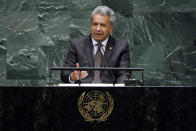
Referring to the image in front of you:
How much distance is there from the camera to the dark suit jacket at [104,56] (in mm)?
3742

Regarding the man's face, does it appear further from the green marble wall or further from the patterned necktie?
the green marble wall

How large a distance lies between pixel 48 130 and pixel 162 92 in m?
0.76

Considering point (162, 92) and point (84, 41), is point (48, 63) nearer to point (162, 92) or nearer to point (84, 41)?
point (84, 41)

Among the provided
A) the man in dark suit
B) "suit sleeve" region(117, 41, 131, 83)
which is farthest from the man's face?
"suit sleeve" region(117, 41, 131, 83)

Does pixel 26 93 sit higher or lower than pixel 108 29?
lower

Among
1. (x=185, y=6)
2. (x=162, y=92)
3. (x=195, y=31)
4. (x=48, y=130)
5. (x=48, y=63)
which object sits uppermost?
(x=185, y=6)

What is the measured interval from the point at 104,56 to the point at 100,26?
11.7 inches

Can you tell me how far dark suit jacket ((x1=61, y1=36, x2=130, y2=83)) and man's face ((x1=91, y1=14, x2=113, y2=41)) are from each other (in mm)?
96

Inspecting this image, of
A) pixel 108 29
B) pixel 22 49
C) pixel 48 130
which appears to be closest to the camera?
pixel 48 130

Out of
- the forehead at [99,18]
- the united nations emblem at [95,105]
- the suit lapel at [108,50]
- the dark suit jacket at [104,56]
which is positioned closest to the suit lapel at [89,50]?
the dark suit jacket at [104,56]

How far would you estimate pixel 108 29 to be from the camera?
3.91 m

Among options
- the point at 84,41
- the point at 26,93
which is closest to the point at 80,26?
the point at 84,41

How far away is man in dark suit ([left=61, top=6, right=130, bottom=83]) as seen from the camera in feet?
12.3

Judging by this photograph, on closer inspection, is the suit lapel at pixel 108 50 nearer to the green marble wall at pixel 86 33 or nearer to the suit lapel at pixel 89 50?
the suit lapel at pixel 89 50
